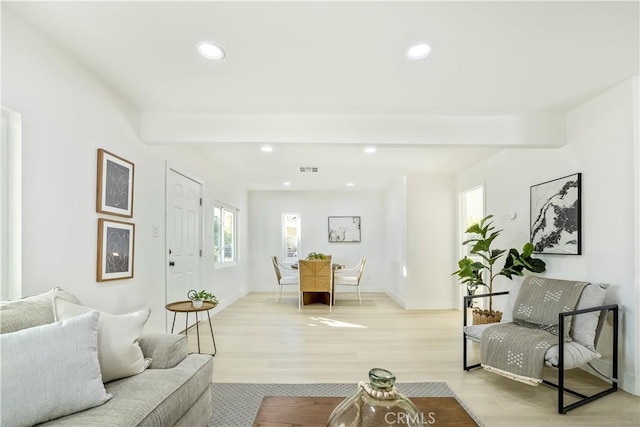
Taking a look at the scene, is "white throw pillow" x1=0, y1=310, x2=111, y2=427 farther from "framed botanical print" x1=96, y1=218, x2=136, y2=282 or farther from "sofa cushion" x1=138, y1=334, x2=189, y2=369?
"framed botanical print" x1=96, y1=218, x2=136, y2=282

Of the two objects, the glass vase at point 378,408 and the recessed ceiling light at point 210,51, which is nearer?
the glass vase at point 378,408

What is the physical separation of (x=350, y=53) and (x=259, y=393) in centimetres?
250

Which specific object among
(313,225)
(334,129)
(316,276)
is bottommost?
(316,276)

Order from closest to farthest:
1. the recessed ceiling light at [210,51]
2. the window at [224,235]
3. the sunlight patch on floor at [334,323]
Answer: the recessed ceiling light at [210,51] → the sunlight patch on floor at [334,323] → the window at [224,235]

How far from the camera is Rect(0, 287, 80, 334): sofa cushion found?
137 cm

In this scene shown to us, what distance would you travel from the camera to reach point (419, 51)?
6.95 ft

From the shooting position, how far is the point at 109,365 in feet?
5.18

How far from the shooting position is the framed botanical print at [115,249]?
8.20ft

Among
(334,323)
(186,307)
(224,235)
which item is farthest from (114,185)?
(224,235)

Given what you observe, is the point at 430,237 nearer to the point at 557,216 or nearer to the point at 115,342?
the point at 557,216

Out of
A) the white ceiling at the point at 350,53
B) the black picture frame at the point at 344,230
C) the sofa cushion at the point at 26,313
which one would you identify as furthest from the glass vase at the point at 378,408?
the black picture frame at the point at 344,230

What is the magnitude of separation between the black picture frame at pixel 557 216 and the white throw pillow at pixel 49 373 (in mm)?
3633

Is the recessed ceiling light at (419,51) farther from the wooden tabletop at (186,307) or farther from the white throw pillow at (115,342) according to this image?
the wooden tabletop at (186,307)

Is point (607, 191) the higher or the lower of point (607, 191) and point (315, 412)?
the higher
